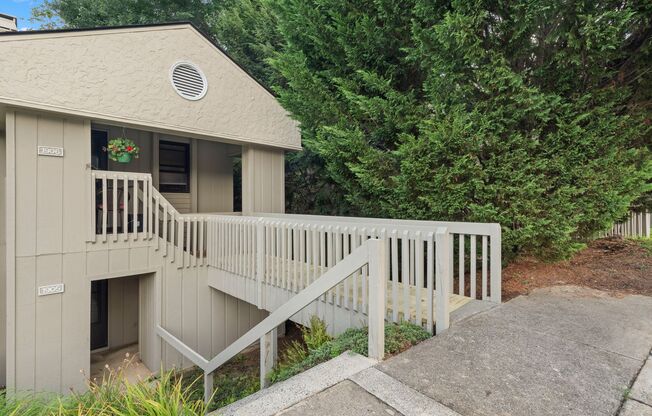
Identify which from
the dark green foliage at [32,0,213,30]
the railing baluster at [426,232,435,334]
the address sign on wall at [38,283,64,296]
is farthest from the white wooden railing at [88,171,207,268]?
the dark green foliage at [32,0,213,30]

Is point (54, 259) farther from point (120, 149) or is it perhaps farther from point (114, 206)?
point (120, 149)

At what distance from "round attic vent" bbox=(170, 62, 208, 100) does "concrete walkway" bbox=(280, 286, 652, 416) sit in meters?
5.66

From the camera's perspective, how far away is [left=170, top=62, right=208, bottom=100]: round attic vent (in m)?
5.82

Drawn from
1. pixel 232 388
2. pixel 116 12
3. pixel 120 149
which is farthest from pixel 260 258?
pixel 116 12

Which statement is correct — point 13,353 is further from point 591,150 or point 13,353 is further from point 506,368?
point 591,150

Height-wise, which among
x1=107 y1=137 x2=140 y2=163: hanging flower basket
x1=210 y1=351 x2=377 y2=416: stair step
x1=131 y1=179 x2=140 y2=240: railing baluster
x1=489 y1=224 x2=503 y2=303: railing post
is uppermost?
x1=107 y1=137 x2=140 y2=163: hanging flower basket

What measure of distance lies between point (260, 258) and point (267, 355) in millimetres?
1810

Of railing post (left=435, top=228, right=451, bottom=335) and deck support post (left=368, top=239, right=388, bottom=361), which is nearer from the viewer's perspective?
deck support post (left=368, top=239, right=388, bottom=361)

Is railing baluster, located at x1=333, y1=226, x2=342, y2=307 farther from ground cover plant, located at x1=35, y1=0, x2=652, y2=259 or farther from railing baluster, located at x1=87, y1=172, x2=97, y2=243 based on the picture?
railing baluster, located at x1=87, y1=172, x2=97, y2=243

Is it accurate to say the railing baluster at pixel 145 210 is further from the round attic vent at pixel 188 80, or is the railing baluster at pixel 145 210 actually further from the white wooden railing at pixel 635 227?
the white wooden railing at pixel 635 227

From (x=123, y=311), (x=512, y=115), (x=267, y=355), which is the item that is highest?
(x=512, y=115)

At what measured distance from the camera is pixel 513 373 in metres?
2.37

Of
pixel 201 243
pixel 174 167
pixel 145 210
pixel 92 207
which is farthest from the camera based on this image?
pixel 174 167

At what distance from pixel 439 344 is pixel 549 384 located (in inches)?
31.7
